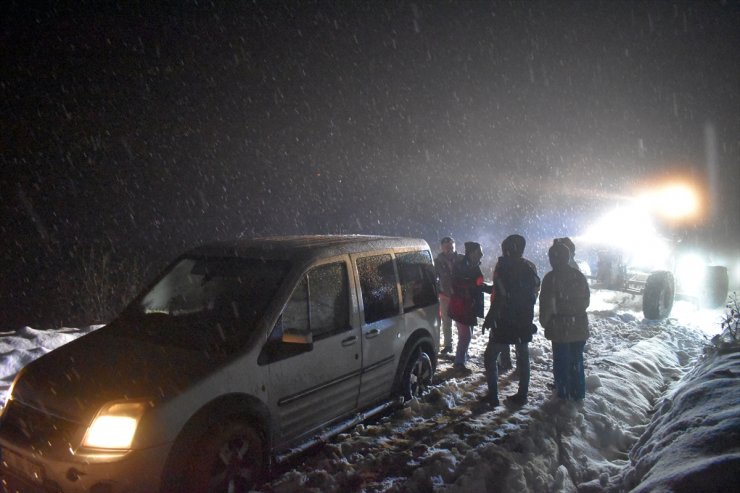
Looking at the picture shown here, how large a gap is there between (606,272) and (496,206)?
71.7ft

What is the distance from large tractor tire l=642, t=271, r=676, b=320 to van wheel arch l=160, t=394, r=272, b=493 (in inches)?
375

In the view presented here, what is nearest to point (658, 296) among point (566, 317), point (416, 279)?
point (566, 317)

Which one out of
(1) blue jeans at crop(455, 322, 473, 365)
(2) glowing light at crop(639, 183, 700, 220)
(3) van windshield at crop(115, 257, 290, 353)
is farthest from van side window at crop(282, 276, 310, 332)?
(2) glowing light at crop(639, 183, 700, 220)

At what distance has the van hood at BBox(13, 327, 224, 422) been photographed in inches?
104

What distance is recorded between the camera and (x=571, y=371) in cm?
505

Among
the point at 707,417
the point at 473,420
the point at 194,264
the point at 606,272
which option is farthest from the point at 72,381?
the point at 606,272

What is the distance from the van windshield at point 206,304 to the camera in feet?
10.6

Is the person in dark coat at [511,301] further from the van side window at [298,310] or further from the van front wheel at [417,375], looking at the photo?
the van side window at [298,310]

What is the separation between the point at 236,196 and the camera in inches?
1275

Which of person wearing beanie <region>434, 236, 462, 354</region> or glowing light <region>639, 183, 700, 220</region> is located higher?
glowing light <region>639, 183, 700, 220</region>

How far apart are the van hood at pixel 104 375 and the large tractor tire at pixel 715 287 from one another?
545 inches

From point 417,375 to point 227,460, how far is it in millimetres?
2629

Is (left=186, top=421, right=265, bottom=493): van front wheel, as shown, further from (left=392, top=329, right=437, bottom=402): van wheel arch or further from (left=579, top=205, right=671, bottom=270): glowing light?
(left=579, top=205, right=671, bottom=270): glowing light

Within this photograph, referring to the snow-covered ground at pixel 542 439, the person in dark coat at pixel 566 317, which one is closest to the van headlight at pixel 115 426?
the snow-covered ground at pixel 542 439
